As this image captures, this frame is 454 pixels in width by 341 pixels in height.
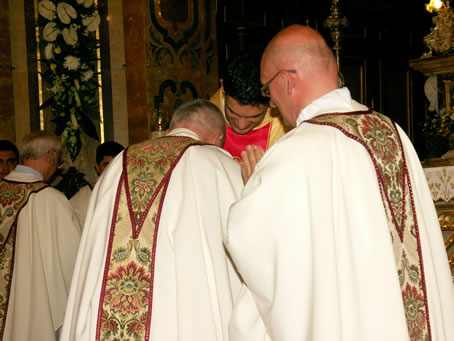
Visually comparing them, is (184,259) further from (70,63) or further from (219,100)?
(70,63)

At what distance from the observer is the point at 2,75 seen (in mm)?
6512

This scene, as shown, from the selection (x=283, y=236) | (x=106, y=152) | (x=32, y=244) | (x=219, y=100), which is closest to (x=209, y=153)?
(x=283, y=236)

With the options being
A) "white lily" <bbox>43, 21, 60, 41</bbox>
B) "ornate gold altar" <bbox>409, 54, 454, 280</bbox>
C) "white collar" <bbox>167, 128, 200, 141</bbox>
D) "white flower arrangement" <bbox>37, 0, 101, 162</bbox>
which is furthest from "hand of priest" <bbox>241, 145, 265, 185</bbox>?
"white lily" <bbox>43, 21, 60, 41</bbox>

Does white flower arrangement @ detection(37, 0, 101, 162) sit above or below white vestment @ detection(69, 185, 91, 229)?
above

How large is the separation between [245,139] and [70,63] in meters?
2.91

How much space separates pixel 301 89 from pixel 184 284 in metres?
1.11

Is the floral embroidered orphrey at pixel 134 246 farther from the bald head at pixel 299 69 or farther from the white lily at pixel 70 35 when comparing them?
the white lily at pixel 70 35

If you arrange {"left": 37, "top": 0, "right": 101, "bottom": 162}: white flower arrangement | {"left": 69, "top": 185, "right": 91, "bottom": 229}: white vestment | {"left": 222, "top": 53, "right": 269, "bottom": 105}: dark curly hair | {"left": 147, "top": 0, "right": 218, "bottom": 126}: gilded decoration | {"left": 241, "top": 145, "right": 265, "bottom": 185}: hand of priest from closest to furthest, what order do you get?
{"left": 241, "top": 145, "right": 265, "bottom": 185}: hand of priest, {"left": 222, "top": 53, "right": 269, "bottom": 105}: dark curly hair, {"left": 69, "top": 185, "right": 91, "bottom": 229}: white vestment, {"left": 147, "top": 0, "right": 218, "bottom": 126}: gilded decoration, {"left": 37, "top": 0, "right": 101, "bottom": 162}: white flower arrangement

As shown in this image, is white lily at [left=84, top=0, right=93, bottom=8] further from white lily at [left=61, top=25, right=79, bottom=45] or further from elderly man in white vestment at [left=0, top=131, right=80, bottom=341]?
elderly man in white vestment at [left=0, top=131, right=80, bottom=341]

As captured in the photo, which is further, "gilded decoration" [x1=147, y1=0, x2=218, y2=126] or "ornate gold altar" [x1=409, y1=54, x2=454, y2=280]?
"gilded decoration" [x1=147, y1=0, x2=218, y2=126]

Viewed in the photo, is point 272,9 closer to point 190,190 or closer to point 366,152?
point 190,190

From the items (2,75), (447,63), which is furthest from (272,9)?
(2,75)

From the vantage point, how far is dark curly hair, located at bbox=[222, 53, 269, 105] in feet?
12.4

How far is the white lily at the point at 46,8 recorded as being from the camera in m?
6.63
